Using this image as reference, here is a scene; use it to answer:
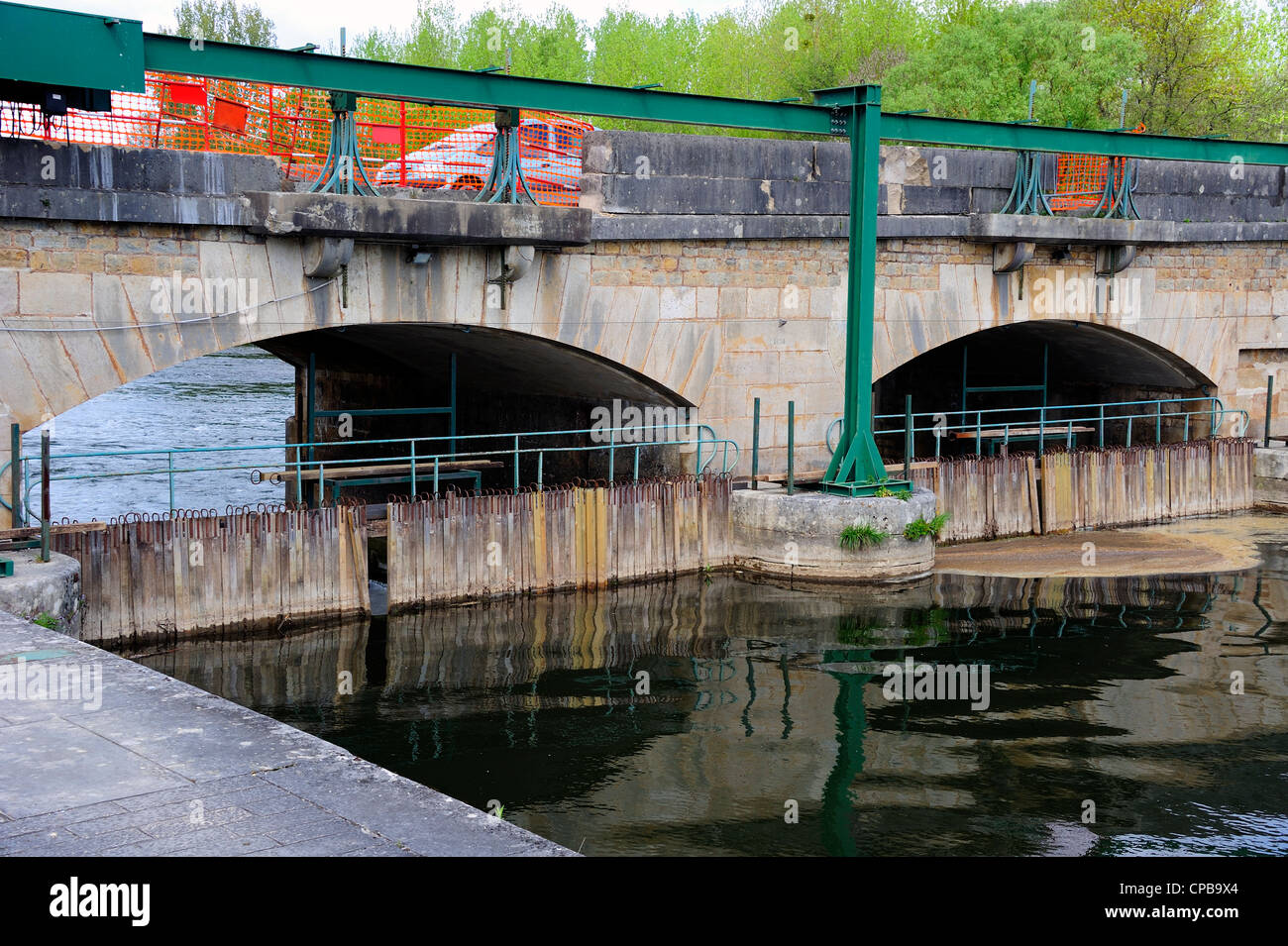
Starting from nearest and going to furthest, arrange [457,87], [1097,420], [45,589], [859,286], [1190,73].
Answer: [45,589], [457,87], [859,286], [1097,420], [1190,73]

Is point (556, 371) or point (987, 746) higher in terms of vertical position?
point (556, 371)

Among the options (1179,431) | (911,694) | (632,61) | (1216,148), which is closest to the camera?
(911,694)

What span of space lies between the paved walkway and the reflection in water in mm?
2586

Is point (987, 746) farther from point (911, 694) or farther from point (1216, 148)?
point (1216, 148)

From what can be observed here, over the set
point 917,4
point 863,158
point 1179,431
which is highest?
point 917,4

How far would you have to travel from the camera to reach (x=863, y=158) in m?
16.0

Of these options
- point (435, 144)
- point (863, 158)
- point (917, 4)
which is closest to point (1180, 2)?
point (917, 4)

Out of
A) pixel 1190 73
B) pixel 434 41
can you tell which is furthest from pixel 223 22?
pixel 1190 73

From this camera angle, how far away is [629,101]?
14938 millimetres

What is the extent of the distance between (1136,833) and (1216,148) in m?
13.1

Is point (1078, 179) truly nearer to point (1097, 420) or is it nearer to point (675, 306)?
point (1097, 420)

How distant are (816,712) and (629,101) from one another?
22.6 feet

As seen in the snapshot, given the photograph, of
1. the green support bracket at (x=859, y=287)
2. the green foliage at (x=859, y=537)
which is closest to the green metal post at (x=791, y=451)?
the green support bracket at (x=859, y=287)

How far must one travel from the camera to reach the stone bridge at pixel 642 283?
498 inches
